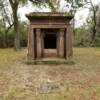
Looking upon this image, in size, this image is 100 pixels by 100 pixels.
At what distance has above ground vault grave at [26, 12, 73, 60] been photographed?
1504 centimetres

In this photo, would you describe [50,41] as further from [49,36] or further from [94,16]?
[94,16]

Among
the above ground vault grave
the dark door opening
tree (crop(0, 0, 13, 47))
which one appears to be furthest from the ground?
tree (crop(0, 0, 13, 47))

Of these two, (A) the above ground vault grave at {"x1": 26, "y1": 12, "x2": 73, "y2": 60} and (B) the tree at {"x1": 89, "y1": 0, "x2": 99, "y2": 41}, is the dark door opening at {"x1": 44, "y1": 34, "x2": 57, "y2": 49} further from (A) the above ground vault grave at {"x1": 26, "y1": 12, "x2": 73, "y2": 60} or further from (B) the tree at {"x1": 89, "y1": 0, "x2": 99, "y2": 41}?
(B) the tree at {"x1": 89, "y1": 0, "x2": 99, "y2": 41}

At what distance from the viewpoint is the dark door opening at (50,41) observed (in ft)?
52.9

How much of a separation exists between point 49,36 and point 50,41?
0.28 meters

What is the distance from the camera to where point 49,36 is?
1619cm

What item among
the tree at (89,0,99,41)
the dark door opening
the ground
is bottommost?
the ground

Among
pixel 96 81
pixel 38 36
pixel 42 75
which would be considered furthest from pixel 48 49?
pixel 96 81

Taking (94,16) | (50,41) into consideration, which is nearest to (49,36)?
(50,41)

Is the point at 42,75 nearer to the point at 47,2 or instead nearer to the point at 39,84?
the point at 39,84

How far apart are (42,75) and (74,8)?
2658cm

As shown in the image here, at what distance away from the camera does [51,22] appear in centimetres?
1507

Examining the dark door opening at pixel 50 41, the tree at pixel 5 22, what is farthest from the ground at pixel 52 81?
the tree at pixel 5 22

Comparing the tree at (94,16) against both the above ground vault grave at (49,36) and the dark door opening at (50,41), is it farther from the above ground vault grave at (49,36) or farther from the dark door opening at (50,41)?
the above ground vault grave at (49,36)
